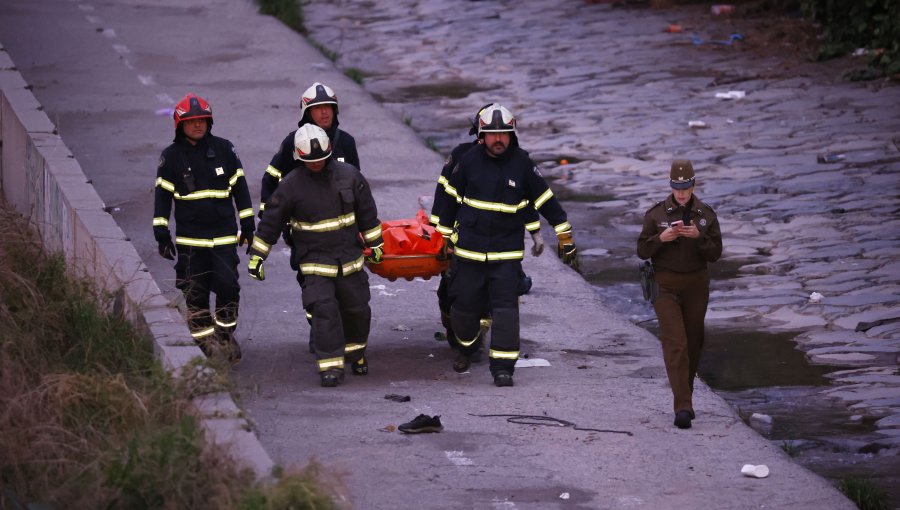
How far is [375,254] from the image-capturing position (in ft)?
32.6

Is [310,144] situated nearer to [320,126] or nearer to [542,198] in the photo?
[320,126]

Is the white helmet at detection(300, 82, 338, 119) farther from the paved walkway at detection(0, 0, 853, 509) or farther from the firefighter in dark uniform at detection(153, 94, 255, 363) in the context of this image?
the paved walkway at detection(0, 0, 853, 509)

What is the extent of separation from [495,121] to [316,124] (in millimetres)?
1425

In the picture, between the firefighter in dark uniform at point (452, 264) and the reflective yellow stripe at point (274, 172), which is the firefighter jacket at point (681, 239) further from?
the reflective yellow stripe at point (274, 172)

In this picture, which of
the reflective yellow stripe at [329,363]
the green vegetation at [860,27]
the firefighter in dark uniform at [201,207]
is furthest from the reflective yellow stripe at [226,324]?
the green vegetation at [860,27]

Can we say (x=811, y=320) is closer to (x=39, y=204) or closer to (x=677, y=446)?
(x=677, y=446)

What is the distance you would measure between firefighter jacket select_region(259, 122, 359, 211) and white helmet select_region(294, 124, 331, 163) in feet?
2.07

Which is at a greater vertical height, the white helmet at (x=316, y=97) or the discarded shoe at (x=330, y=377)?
the white helmet at (x=316, y=97)

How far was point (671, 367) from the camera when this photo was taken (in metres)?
8.94

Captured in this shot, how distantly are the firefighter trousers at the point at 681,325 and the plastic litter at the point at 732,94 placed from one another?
10.4m

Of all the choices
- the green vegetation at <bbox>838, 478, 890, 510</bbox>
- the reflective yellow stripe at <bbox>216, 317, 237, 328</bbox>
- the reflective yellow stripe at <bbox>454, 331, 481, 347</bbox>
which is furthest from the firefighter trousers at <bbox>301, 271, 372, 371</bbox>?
the green vegetation at <bbox>838, 478, 890, 510</bbox>

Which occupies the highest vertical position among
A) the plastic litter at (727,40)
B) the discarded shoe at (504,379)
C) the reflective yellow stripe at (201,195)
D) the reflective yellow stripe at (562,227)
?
the reflective yellow stripe at (201,195)

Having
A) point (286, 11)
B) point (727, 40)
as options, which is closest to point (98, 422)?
point (727, 40)

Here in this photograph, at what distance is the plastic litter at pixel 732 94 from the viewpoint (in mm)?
19094
